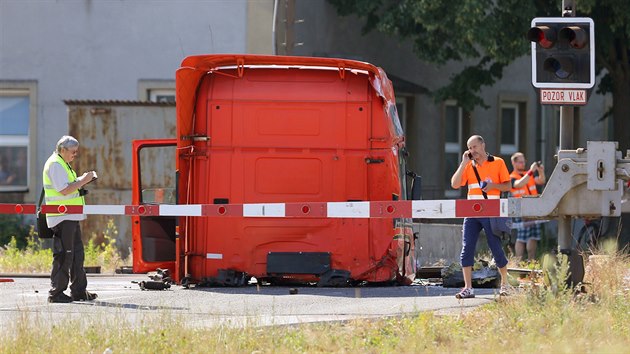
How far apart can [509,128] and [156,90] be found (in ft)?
33.5

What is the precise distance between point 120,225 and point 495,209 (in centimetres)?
1031

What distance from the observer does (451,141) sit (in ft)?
104

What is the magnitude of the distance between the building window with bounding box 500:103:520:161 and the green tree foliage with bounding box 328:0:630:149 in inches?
171

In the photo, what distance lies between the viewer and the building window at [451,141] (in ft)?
103

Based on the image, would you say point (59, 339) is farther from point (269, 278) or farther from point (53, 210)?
point (269, 278)

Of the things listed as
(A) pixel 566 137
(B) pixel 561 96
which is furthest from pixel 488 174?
(B) pixel 561 96

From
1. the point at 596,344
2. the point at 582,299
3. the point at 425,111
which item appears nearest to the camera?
the point at 596,344

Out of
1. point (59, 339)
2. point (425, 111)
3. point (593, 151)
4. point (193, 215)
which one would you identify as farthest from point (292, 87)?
point (425, 111)

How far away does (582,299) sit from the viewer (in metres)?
11.4

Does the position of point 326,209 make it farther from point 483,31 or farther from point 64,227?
point 483,31

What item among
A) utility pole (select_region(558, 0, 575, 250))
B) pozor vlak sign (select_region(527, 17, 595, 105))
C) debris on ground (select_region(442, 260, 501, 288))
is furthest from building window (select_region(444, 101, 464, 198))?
pozor vlak sign (select_region(527, 17, 595, 105))

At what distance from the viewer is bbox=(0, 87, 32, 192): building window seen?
1025 inches

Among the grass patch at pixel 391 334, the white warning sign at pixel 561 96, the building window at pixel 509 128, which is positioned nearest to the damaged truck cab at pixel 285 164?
the white warning sign at pixel 561 96

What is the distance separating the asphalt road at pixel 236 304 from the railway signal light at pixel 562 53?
85.0 inches
